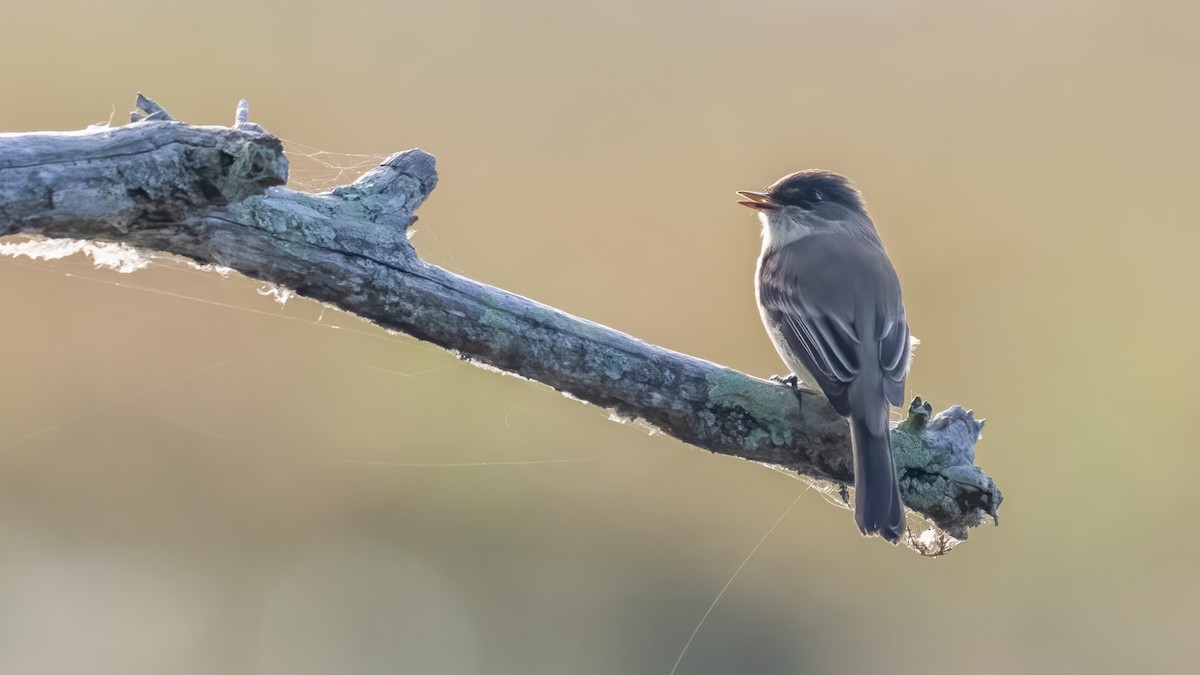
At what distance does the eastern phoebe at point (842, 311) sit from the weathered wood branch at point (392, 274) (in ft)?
0.63

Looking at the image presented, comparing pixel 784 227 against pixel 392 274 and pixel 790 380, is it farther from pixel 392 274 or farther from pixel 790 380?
pixel 392 274

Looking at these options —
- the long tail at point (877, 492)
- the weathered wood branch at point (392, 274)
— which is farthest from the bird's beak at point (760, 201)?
the long tail at point (877, 492)

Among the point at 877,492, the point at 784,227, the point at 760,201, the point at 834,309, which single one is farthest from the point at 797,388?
the point at 760,201

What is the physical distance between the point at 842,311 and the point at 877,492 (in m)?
1.27

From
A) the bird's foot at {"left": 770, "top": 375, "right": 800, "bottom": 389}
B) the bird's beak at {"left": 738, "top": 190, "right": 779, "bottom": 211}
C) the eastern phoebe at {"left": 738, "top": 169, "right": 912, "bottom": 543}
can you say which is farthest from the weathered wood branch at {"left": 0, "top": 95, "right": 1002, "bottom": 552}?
the bird's beak at {"left": 738, "top": 190, "right": 779, "bottom": 211}

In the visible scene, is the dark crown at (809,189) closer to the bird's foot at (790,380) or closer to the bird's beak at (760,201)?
the bird's beak at (760,201)

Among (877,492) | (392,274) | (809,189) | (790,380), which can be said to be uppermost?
(809,189)

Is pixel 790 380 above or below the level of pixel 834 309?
below

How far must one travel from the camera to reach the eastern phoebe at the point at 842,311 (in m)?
3.84

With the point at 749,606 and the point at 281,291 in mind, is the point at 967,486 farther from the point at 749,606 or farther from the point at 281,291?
the point at 749,606

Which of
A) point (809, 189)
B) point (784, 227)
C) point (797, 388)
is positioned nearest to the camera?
point (797, 388)

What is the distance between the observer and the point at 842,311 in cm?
486

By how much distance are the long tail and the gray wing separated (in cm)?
23

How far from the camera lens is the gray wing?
441cm
